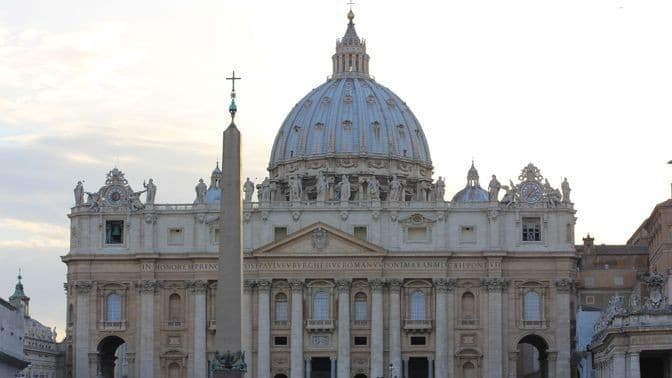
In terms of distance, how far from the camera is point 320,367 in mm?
138000

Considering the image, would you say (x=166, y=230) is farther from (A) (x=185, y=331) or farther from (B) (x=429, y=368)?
(B) (x=429, y=368)

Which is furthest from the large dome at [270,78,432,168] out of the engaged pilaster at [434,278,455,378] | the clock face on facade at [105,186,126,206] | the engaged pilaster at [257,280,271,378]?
the engaged pilaster at [434,278,455,378]

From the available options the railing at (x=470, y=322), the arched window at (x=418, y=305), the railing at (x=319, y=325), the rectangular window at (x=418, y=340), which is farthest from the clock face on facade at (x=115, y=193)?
the railing at (x=470, y=322)

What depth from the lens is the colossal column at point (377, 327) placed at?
135375mm

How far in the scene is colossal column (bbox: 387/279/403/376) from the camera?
135250mm

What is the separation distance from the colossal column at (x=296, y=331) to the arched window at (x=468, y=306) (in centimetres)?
1170

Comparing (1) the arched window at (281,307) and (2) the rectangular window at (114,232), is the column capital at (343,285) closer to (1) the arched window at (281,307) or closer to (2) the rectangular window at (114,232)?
(1) the arched window at (281,307)

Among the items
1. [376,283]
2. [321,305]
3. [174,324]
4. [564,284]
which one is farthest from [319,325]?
[564,284]

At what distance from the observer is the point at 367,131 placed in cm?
17062

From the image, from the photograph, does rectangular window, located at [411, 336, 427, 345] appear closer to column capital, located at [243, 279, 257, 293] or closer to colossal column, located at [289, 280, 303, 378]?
colossal column, located at [289, 280, 303, 378]

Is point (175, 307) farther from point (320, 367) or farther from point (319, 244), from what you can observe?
point (319, 244)

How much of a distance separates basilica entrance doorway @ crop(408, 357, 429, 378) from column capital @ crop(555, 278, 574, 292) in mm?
10969

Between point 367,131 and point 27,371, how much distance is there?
5314 centimetres

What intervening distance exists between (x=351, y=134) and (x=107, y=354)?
125 feet
